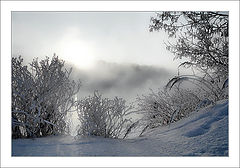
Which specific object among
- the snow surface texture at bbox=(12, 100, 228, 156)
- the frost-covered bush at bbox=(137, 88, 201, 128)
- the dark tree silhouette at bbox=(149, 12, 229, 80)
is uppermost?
the dark tree silhouette at bbox=(149, 12, 229, 80)

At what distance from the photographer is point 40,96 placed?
2643 millimetres

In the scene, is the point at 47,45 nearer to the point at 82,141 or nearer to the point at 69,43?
the point at 69,43

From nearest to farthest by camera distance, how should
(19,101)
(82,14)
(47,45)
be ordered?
(19,101)
(82,14)
(47,45)

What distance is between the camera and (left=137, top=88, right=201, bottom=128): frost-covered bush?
3543 mm

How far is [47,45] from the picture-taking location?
10.5 ft

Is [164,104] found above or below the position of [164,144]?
above

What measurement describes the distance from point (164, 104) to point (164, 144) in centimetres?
154

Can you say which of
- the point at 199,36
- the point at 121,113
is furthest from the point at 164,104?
the point at 199,36

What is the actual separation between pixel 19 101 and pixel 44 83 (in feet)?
1.16

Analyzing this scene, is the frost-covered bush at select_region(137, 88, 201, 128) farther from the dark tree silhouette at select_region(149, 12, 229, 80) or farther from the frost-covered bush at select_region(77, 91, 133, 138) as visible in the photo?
the frost-covered bush at select_region(77, 91, 133, 138)

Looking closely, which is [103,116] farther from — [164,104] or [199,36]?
[199,36]

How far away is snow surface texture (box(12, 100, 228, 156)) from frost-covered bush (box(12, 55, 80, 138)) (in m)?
0.33

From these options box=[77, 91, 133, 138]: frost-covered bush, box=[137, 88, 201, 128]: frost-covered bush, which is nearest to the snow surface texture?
box=[77, 91, 133, 138]: frost-covered bush
